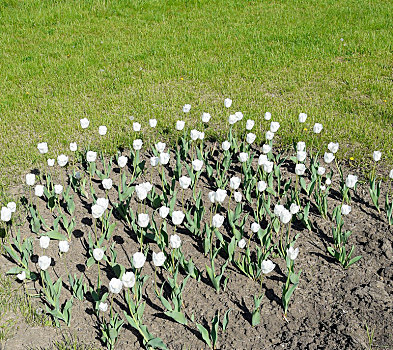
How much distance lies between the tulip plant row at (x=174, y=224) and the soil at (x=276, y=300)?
0.04m

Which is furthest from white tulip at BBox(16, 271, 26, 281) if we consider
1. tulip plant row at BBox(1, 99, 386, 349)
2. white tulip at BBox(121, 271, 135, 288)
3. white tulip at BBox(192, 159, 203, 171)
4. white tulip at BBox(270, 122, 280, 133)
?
white tulip at BBox(270, 122, 280, 133)

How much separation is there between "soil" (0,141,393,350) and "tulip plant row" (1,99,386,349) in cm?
4

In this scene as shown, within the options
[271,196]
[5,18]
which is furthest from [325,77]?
[5,18]

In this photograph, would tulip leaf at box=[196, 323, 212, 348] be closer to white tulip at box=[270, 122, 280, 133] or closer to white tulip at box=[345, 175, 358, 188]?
white tulip at box=[345, 175, 358, 188]

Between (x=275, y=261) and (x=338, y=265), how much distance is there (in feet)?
1.47

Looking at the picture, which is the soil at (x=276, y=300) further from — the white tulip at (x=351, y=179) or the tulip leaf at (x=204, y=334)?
the white tulip at (x=351, y=179)

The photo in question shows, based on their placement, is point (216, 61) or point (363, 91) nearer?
point (363, 91)

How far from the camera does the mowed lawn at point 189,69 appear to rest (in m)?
5.54

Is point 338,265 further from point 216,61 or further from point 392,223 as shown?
point 216,61

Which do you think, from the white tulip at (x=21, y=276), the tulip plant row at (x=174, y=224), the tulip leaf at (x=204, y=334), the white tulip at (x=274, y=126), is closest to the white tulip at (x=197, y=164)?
the tulip plant row at (x=174, y=224)

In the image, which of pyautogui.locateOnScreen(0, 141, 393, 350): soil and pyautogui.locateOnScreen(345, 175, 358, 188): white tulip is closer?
pyautogui.locateOnScreen(0, 141, 393, 350): soil

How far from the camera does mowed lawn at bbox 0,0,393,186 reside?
5543 mm

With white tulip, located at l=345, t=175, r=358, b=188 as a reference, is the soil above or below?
below

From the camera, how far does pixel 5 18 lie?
8.65m
